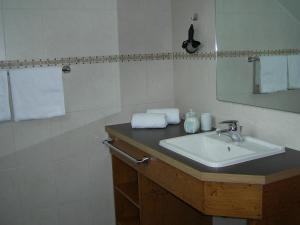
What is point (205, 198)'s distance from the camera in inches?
59.0

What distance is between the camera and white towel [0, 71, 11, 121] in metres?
2.14

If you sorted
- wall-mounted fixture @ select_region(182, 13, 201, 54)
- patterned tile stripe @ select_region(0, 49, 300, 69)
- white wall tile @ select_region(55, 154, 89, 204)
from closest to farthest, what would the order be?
patterned tile stripe @ select_region(0, 49, 300, 69), wall-mounted fixture @ select_region(182, 13, 201, 54), white wall tile @ select_region(55, 154, 89, 204)

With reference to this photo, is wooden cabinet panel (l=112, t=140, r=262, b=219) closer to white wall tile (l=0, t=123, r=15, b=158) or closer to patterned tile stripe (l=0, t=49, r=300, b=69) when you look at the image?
patterned tile stripe (l=0, t=49, r=300, b=69)

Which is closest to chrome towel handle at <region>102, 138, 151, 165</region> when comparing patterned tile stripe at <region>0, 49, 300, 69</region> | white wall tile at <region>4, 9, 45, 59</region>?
patterned tile stripe at <region>0, 49, 300, 69</region>

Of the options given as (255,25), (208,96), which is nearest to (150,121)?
(208,96)

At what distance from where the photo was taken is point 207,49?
226 centimetres

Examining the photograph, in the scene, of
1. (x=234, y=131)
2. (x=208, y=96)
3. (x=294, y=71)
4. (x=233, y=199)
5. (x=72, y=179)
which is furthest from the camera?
(x=72, y=179)

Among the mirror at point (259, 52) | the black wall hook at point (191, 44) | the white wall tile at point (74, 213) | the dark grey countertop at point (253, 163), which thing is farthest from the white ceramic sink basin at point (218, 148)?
the white wall tile at point (74, 213)

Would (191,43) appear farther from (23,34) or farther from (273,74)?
(23,34)

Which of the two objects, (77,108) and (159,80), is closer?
(77,108)

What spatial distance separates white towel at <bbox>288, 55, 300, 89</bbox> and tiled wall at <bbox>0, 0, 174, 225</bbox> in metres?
1.06

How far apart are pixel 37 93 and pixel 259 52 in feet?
4.41

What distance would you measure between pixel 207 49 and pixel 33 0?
3.67ft

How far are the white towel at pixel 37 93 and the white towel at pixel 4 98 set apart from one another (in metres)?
0.03
